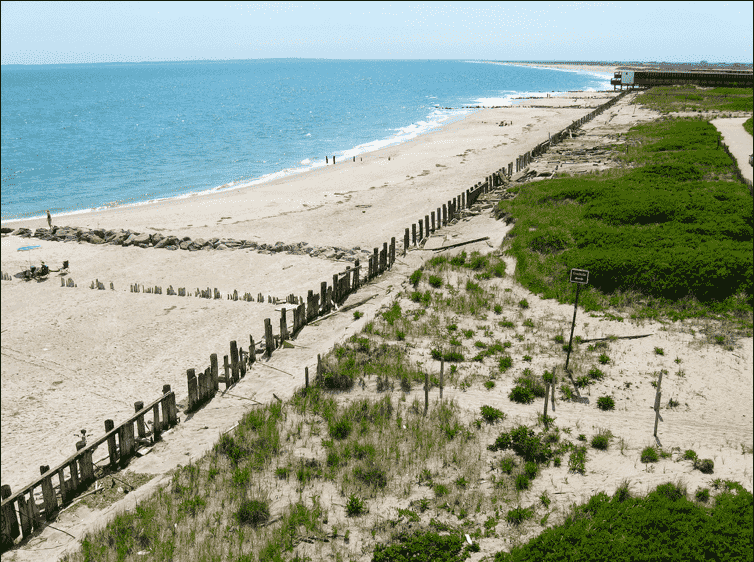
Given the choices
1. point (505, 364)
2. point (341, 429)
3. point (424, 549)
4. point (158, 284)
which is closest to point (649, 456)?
point (505, 364)

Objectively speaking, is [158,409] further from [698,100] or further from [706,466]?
[698,100]

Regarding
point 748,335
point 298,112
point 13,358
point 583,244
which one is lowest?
point 13,358

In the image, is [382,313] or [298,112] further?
[298,112]

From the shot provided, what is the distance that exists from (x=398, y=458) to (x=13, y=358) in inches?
479

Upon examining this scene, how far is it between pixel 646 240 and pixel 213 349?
14.7 meters

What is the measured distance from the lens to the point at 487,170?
40.8 metres

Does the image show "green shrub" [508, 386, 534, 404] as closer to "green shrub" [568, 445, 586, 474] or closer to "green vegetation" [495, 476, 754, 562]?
"green shrub" [568, 445, 586, 474]

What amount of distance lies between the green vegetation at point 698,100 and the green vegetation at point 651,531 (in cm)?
5887

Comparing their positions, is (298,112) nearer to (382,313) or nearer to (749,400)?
(382,313)

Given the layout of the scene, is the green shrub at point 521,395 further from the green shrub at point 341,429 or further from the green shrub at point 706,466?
the green shrub at point 341,429

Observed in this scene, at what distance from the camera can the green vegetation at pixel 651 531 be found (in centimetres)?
757

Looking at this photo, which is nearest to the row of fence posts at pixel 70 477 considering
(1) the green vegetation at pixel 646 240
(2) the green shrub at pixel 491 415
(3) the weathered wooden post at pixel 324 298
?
(3) the weathered wooden post at pixel 324 298

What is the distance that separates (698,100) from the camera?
2598 inches

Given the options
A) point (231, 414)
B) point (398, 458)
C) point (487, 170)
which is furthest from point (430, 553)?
point (487, 170)
